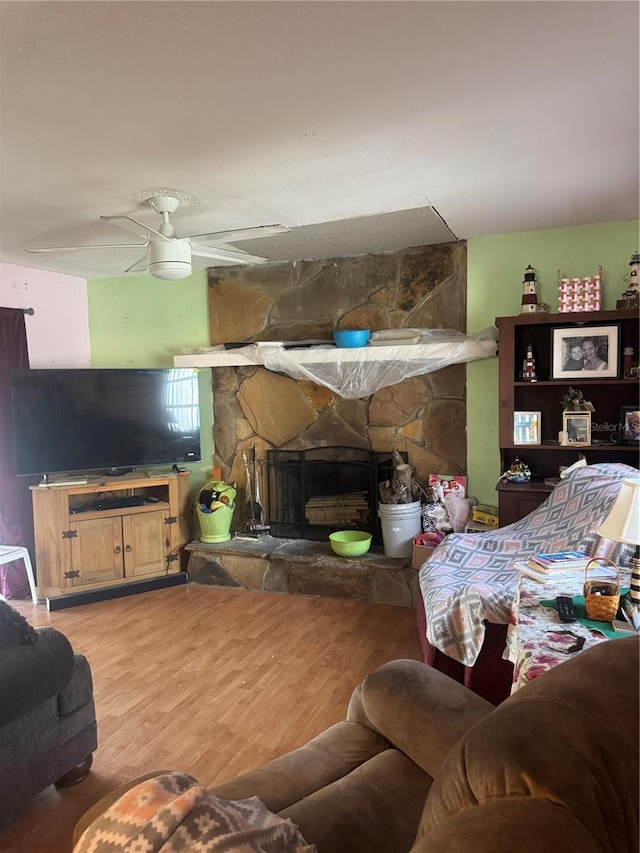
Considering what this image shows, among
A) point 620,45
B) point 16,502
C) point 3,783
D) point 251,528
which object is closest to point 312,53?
point 620,45

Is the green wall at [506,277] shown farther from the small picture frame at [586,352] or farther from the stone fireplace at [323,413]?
the small picture frame at [586,352]

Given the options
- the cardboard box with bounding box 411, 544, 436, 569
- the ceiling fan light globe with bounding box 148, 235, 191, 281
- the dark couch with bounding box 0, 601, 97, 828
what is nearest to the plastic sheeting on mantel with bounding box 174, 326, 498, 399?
the cardboard box with bounding box 411, 544, 436, 569

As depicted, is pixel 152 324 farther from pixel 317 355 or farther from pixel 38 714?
pixel 38 714

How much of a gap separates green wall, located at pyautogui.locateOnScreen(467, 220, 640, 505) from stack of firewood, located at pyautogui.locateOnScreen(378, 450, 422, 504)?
0.37m

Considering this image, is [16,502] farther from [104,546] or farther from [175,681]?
[175,681]

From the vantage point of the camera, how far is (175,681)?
2766 millimetres

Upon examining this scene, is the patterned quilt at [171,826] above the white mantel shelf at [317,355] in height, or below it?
below

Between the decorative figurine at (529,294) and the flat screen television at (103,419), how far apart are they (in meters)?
2.32

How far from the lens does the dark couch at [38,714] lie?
178 cm

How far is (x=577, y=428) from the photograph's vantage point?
128 inches

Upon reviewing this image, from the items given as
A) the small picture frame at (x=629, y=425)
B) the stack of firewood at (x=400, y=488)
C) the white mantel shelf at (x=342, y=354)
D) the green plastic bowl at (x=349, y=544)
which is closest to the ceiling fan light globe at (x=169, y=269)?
the white mantel shelf at (x=342, y=354)

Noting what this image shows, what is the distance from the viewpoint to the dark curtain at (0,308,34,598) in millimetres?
3963

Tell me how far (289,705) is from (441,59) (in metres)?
2.48

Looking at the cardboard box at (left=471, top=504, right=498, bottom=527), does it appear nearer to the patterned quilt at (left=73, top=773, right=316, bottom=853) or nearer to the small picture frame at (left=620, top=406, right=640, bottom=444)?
the small picture frame at (left=620, top=406, right=640, bottom=444)
